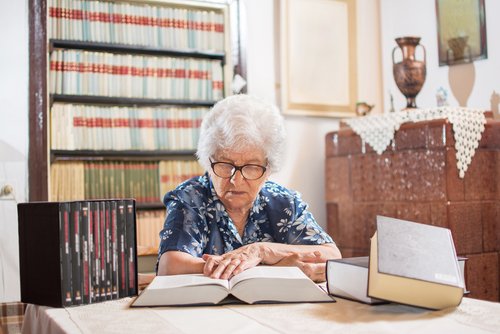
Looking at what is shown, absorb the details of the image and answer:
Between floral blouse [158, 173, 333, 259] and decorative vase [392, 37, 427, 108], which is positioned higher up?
decorative vase [392, 37, 427, 108]

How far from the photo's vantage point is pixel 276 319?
115 cm

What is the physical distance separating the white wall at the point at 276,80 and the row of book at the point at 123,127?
473mm

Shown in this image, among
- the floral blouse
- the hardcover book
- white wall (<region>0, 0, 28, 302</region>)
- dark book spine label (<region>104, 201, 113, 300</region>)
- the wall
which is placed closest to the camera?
the hardcover book

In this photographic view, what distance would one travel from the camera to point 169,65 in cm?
410

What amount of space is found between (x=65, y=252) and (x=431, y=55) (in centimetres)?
331

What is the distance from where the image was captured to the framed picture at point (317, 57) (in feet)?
14.0

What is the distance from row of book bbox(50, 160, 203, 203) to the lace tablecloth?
8.43 feet

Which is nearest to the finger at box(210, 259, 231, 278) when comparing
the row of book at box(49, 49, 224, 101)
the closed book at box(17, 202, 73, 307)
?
the closed book at box(17, 202, 73, 307)

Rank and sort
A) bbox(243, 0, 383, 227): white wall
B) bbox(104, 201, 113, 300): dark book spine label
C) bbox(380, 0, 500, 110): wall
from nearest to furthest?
1. bbox(104, 201, 113, 300): dark book spine label
2. bbox(380, 0, 500, 110): wall
3. bbox(243, 0, 383, 227): white wall

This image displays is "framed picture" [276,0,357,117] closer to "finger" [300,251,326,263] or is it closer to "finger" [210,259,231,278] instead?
"finger" [300,251,326,263]

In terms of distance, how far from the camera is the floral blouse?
192 centimetres

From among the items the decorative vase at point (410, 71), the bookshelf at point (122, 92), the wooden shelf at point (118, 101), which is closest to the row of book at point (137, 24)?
the bookshelf at point (122, 92)

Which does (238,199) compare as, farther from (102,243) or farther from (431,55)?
(431,55)

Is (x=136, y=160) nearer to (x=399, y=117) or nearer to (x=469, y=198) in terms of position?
(x=399, y=117)
